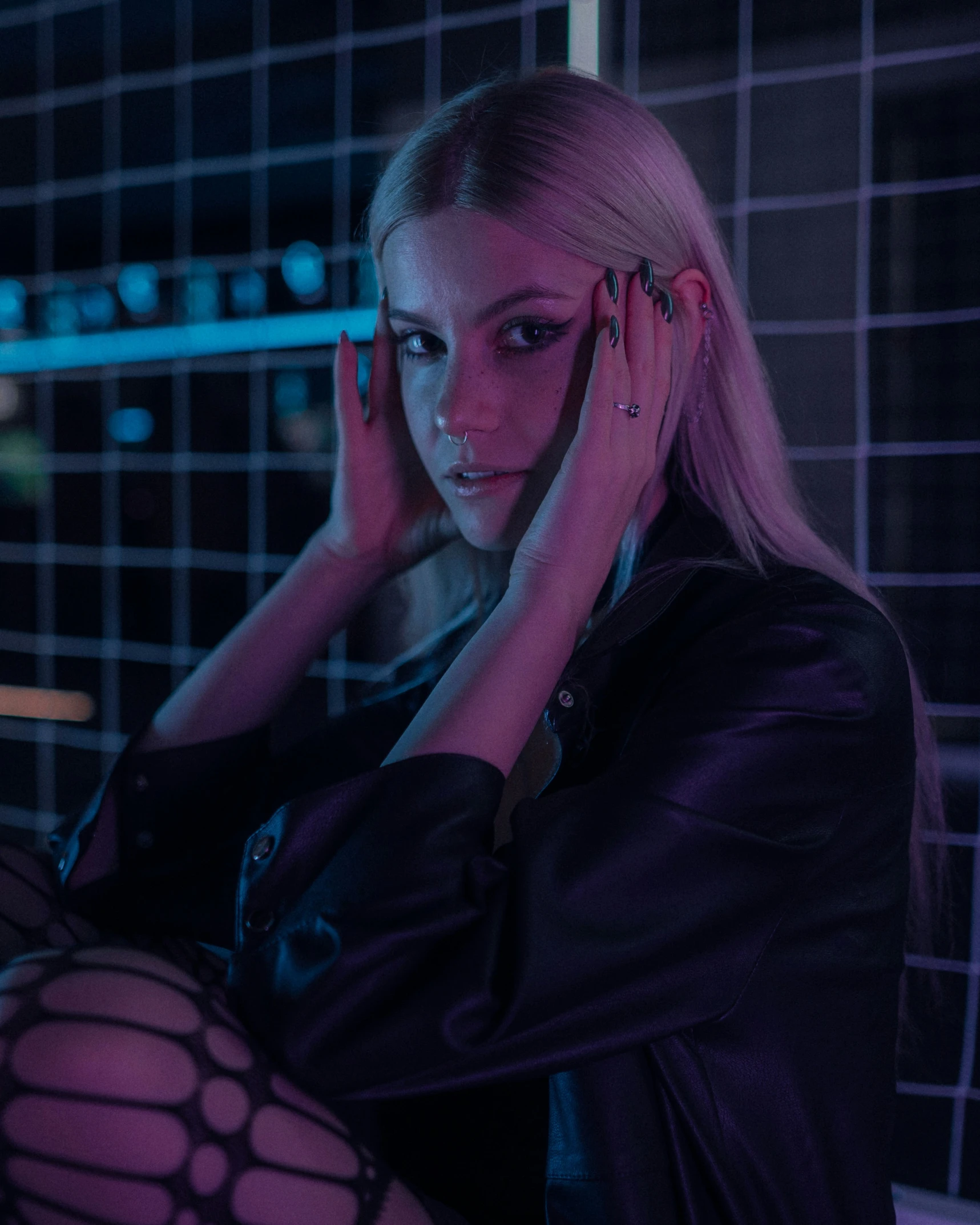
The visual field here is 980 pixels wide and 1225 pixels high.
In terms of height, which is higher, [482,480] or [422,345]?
[422,345]

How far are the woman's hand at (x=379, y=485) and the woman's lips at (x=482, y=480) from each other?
0.79ft

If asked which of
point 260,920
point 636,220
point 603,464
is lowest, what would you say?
point 260,920

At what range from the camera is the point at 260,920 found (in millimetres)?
802

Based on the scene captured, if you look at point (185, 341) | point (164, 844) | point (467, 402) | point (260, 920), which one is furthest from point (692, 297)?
point (185, 341)

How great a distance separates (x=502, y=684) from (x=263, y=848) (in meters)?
0.25

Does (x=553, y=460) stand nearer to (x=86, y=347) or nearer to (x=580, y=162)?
(x=580, y=162)

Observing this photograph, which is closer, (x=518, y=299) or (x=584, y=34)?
(x=518, y=299)

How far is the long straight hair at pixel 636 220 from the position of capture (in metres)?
0.95

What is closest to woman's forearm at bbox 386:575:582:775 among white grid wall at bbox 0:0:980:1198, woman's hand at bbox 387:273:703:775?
woman's hand at bbox 387:273:703:775

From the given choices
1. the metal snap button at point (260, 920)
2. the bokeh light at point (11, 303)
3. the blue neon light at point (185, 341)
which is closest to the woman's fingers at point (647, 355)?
the metal snap button at point (260, 920)

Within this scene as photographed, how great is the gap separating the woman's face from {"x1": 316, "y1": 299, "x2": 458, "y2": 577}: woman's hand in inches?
7.1

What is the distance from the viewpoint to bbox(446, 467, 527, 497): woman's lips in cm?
106

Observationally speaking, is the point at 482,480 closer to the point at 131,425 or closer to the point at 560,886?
the point at 560,886

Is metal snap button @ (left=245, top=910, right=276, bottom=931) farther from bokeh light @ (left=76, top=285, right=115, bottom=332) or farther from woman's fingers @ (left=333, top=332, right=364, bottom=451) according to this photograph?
bokeh light @ (left=76, top=285, right=115, bottom=332)
